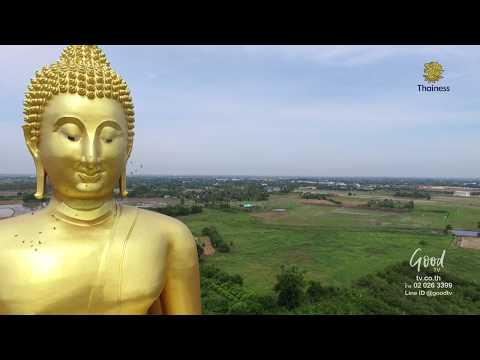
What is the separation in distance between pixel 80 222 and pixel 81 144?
530mm

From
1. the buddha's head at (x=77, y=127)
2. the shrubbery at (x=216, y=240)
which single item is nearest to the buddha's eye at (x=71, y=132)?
the buddha's head at (x=77, y=127)

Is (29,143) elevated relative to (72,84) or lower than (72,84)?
lower

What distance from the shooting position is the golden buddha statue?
8.43 feet

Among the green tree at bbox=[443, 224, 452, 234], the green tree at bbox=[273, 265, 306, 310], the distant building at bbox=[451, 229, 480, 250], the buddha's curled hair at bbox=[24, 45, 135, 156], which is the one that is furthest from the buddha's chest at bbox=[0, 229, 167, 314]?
the green tree at bbox=[443, 224, 452, 234]

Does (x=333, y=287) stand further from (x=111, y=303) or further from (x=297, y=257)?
(x=111, y=303)

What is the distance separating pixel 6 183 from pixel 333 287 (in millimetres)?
13857

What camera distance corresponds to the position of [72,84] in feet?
8.84

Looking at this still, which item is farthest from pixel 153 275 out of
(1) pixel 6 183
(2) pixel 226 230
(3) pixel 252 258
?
(2) pixel 226 230

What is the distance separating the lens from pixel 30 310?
100 inches

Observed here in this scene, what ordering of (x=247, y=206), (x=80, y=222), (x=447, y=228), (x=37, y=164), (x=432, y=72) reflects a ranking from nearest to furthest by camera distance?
(x=80, y=222), (x=37, y=164), (x=432, y=72), (x=447, y=228), (x=247, y=206)

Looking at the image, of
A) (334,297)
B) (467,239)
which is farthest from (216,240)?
(467,239)

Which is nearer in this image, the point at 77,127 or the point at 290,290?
the point at 77,127

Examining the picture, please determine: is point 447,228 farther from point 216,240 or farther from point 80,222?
point 80,222

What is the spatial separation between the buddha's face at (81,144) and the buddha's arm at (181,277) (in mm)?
635
